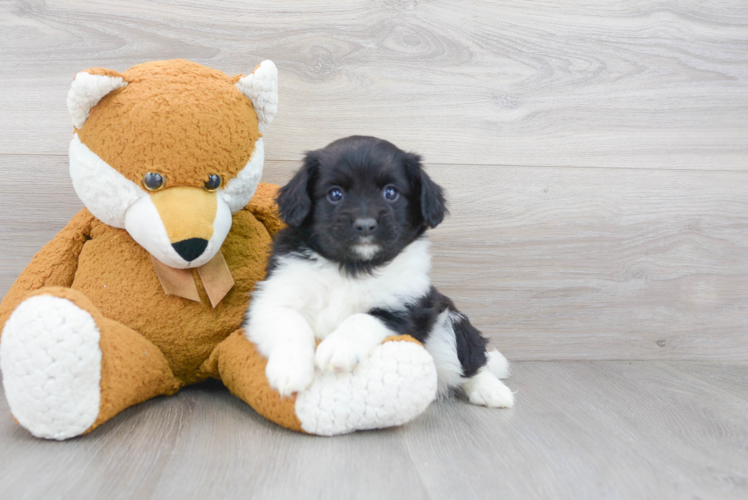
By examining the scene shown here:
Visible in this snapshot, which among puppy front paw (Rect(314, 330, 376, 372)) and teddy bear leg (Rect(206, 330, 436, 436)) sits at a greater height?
puppy front paw (Rect(314, 330, 376, 372))

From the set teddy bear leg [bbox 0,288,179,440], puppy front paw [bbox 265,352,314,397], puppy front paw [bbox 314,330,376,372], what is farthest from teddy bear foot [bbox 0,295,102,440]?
puppy front paw [bbox 314,330,376,372]

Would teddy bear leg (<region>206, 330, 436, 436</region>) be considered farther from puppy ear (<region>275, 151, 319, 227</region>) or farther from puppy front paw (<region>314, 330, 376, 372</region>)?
puppy ear (<region>275, 151, 319, 227</region>)

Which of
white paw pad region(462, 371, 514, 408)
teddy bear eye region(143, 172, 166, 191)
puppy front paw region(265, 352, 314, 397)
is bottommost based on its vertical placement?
white paw pad region(462, 371, 514, 408)

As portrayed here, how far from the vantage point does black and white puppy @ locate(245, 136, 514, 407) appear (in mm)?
1478

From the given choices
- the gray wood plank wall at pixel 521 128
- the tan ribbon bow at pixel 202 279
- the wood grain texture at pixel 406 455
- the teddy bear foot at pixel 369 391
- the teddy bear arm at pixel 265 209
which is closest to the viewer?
the wood grain texture at pixel 406 455

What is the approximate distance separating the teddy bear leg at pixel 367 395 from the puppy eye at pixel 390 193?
1.31 feet

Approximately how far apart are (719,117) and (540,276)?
3.36 ft

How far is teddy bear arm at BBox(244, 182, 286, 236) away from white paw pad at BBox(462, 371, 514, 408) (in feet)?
2.74

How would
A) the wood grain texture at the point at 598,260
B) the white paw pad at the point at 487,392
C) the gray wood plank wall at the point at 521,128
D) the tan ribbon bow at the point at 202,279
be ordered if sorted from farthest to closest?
1. the wood grain texture at the point at 598,260
2. the gray wood plank wall at the point at 521,128
3. the white paw pad at the point at 487,392
4. the tan ribbon bow at the point at 202,279

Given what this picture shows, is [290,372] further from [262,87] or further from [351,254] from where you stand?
[262,87]

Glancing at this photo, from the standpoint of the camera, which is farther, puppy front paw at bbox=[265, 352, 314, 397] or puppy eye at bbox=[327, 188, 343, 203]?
puppy eye at bbox=[327, 188, 343, 203]

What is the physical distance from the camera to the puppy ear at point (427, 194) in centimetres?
161

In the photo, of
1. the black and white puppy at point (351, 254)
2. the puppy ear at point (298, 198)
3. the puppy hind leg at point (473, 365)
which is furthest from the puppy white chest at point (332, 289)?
the puppy hind leg at point (473, 365)

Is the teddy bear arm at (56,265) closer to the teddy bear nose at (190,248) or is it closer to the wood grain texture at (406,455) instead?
the wood grain texture at (406,455)
